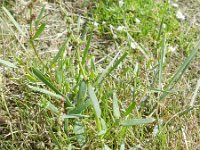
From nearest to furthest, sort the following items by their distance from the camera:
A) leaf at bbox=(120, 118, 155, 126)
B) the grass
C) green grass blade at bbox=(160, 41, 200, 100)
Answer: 1. leaf at bbox=(120, 118, 155, 126)
2. the grass
3. green grass blade at bbox=(160, 41, 200, 100)

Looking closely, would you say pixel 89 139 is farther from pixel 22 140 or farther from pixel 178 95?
pixel 178 95

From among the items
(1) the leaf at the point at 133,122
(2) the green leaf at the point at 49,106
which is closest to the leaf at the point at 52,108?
(2) the green leaf at the point at 49,106

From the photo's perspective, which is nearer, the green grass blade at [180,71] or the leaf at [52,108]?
the leaf at [52,108]

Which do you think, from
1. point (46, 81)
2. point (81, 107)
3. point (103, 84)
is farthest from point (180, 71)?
point (46, 81)

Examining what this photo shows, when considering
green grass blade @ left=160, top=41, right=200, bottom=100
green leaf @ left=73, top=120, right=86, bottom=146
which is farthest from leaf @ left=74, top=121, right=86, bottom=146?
green grass blade @ left=160, top=41, right=200, bottom=100

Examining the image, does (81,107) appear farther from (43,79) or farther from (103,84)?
(103,84)

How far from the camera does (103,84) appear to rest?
1790mm

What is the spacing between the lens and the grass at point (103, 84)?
1.58 metres

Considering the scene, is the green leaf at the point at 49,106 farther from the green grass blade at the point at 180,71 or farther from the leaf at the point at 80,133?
the green grass blade at the point at 180,71

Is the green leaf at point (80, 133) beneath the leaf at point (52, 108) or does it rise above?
beneath

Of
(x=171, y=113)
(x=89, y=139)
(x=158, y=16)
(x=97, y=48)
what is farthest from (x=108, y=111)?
(x=158, y=16)

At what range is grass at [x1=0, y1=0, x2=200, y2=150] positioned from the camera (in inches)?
62.2

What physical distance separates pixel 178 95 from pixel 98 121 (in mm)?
453

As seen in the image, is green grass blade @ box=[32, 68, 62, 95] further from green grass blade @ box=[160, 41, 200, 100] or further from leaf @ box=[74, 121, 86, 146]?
green grass blade @ box=[160, 41, 200, 100]
